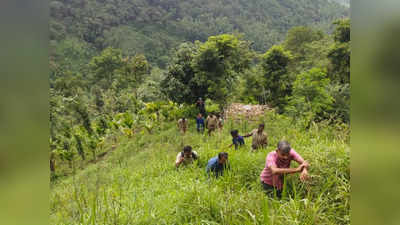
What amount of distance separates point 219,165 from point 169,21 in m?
22.9

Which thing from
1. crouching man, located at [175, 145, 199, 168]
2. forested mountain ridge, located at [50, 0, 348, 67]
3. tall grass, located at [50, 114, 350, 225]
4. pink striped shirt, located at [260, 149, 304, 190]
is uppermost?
forested mountain ridge, located at [50, 0, 348, 67]

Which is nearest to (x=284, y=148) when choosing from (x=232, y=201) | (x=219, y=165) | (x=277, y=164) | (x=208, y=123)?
(x=277, y=164)

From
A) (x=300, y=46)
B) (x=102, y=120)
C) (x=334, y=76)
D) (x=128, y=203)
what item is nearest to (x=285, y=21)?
(x=300, y=46)

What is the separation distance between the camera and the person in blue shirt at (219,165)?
2531 mm

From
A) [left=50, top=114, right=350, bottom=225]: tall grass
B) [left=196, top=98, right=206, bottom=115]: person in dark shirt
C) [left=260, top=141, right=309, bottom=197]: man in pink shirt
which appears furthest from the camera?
[left=196, top=98, right=206, bottom=115]: person in dark shirt

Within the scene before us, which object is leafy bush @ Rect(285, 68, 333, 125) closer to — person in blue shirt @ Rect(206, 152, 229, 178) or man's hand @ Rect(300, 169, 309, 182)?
person in blue shirt @ Rect(206, 152, 229, 178)

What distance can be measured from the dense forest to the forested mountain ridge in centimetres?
17

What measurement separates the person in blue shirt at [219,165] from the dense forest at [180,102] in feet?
0.49

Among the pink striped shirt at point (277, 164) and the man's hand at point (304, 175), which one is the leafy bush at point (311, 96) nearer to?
the pink striped shirt at point (277, 164)

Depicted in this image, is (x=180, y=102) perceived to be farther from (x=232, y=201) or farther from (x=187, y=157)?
(x=232, y=201)

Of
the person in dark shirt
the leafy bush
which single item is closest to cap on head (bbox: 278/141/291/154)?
the leafy bush

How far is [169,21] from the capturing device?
23.0 m

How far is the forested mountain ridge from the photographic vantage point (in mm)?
18547

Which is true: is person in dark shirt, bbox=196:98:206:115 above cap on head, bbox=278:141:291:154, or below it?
below
